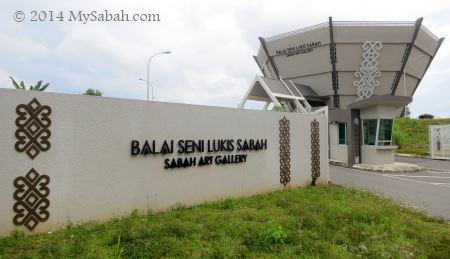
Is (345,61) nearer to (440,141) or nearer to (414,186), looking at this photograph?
(440,141)

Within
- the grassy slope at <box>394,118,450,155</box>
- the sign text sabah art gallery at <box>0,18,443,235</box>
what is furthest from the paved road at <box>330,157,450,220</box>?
the grassy slope at <box>394,118,450,155</box>

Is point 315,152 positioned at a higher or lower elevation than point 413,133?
lower

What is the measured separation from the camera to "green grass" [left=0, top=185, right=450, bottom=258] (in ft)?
16.3

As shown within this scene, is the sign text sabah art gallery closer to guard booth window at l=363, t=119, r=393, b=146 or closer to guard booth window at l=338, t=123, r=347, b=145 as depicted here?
guard booth window at l=363, t=119, r=393, b=146

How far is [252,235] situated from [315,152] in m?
7.05

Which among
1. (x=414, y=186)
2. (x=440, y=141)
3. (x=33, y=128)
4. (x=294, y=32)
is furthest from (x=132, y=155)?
(x=294, y=32)

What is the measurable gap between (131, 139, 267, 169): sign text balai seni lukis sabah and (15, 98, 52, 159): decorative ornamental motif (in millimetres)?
1787

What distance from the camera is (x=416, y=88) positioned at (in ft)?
142

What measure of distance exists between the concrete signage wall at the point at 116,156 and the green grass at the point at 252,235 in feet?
1.35

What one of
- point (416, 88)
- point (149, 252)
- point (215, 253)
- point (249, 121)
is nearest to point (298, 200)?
point (249, 121)

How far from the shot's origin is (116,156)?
6969 millimetres

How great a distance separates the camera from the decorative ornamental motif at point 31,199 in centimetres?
582

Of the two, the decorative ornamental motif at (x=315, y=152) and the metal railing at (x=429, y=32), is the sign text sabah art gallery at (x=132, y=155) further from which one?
the metal railing at (x=429, y=32)

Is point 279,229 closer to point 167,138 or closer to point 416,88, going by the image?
point 167,138
